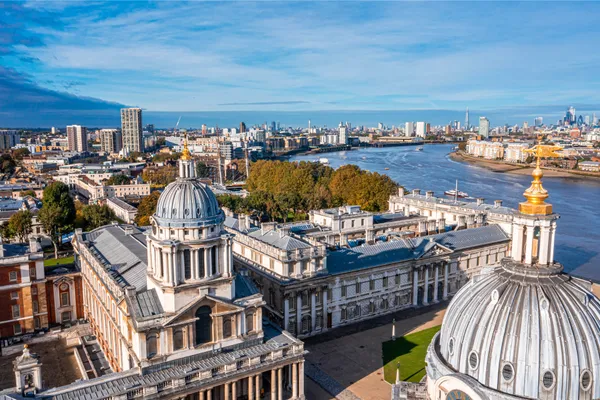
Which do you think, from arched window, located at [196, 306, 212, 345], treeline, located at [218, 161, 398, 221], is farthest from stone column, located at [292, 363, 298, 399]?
treeline, located at [218, 161, 398, 221]

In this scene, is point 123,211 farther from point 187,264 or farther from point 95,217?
point 187,264

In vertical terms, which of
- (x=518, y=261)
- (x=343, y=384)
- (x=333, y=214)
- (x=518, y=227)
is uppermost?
(x=518, y=227)

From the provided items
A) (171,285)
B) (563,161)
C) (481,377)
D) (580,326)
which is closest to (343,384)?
(171,285)

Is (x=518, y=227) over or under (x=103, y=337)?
over

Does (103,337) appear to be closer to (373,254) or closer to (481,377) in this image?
(373,254)

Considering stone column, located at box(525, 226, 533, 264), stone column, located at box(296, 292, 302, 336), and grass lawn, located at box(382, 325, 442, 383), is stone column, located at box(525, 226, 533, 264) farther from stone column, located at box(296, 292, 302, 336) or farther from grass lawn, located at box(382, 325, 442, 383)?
stone column, located at box(296, 292, 302, 336)

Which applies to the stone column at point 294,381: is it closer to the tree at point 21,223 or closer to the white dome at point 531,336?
the white dome at point 531,336

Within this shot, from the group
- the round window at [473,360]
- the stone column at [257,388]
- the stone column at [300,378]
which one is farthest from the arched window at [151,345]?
the round window at [473,360]
